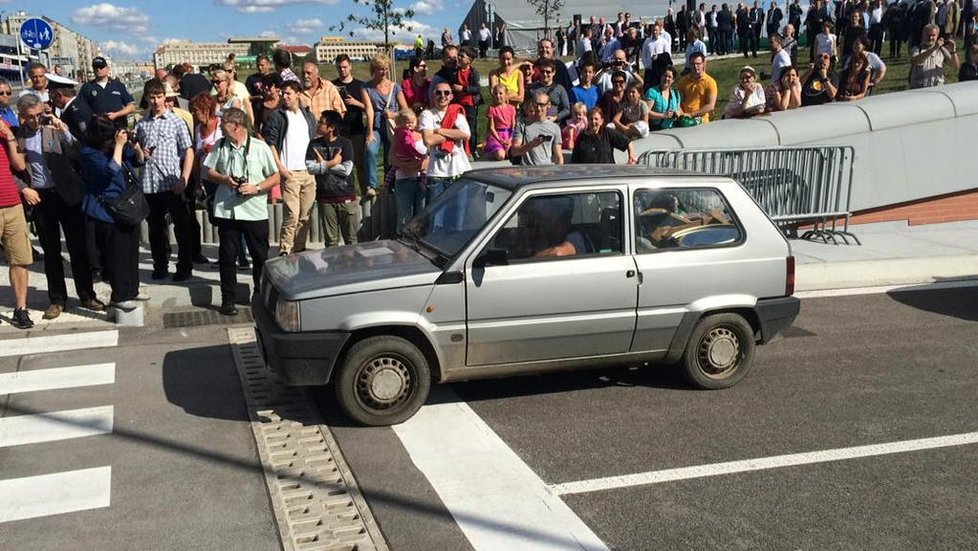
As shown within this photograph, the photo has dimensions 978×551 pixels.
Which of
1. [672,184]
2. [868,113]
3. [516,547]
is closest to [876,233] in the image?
[868,113]

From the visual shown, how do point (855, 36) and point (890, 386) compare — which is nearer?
point (890, 386)

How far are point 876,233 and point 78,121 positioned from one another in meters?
10.4

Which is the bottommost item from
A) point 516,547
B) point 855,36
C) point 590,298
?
point 516,547

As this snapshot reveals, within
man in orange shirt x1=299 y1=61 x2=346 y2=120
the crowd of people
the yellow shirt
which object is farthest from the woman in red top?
the yellow shirt

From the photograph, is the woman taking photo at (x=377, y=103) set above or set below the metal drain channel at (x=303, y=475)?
above

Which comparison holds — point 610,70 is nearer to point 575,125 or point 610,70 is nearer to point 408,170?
point 575,125

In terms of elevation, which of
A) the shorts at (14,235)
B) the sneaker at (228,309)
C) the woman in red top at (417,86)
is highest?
the woman in red top at (417,86)

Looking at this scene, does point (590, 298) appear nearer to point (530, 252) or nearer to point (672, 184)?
point (530, 252)

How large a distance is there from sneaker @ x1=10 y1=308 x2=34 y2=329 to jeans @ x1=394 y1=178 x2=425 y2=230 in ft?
12.3

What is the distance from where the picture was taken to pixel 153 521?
4832 millimetres

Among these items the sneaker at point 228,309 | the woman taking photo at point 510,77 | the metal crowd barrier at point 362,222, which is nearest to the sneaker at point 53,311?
the sneaker at point 228,309

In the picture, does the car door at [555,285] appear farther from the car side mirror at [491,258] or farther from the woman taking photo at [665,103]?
the woman taking photo at [665,103]

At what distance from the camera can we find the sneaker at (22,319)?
8555mm

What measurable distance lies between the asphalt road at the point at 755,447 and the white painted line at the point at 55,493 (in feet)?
4.64
